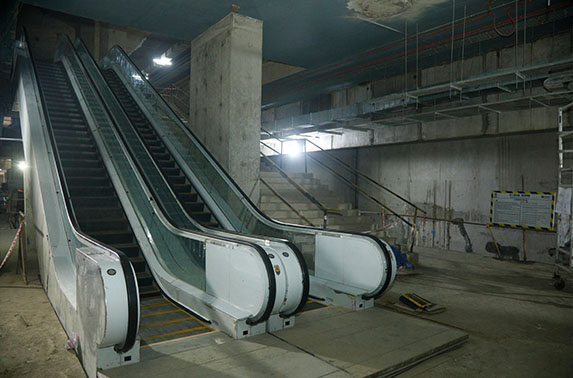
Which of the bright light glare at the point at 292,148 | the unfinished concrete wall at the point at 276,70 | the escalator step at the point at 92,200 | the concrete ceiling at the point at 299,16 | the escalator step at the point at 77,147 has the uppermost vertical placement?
the unfinished concrete wall at the point at 276,70

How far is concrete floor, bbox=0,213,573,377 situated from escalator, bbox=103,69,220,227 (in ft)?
8.68

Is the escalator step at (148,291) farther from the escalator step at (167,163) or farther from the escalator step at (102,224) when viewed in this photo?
the escalator step at (167,163)

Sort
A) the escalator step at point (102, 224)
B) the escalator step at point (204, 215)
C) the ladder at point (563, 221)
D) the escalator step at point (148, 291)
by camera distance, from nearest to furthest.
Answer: the escalator step at point (148, 291) → the ladder at point (563, 221) → the escalator step at point (102, 224) → the escalator step at point (204, 215)

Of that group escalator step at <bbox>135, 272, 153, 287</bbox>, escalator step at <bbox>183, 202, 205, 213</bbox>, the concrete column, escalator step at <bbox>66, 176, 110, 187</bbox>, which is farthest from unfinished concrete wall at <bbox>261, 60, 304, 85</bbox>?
escalator step at <bbox>135, 272, 153, 287</bbox>

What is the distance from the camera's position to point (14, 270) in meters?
7.22

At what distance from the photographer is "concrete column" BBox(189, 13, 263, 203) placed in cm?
845

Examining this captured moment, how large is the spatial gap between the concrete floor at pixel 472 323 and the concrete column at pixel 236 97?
4013mm

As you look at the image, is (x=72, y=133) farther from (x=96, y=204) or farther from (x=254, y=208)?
(x=254, y=208)

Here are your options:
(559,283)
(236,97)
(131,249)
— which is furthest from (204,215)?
(559,283)

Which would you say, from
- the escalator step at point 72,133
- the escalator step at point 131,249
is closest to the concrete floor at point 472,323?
the escalator step at point 131,249

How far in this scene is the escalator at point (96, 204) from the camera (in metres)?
4.53

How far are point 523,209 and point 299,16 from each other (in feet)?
22.1

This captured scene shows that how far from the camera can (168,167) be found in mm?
8711

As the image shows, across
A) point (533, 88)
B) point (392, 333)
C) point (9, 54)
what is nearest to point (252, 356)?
point (392, 333)
